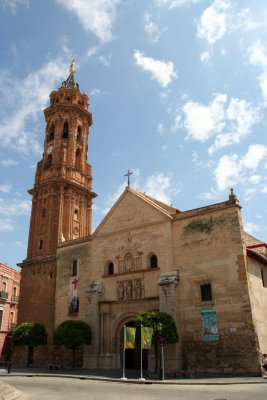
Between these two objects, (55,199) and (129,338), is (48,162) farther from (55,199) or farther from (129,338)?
(129,338)

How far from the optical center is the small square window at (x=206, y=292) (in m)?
23.3

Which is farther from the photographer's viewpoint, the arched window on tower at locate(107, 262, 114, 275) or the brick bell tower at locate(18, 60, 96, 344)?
the brick bell tower at locate(18, 60, 96, 344)

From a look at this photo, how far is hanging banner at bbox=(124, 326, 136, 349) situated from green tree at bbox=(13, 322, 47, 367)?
1208cm

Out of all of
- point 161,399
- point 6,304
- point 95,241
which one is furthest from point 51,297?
point 161,399

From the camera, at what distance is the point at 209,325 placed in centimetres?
2245

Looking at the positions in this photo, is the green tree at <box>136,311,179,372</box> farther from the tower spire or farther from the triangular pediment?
the tower spire

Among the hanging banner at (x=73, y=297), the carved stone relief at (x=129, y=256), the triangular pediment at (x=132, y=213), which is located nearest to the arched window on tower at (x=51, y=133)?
the triangular pediment at (x=132, y=213)

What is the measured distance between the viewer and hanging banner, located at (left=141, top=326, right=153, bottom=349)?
66.7 ft

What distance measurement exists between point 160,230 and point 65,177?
18102 mm

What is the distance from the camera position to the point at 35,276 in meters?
35.8

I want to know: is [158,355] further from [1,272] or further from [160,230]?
[1,272]

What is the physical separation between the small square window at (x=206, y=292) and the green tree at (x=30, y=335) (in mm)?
14689

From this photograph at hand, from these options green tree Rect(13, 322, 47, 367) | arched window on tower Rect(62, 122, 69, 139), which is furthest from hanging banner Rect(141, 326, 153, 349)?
arched window on tower Rect(62, 122, 69, 139)

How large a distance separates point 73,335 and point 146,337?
7.47m
